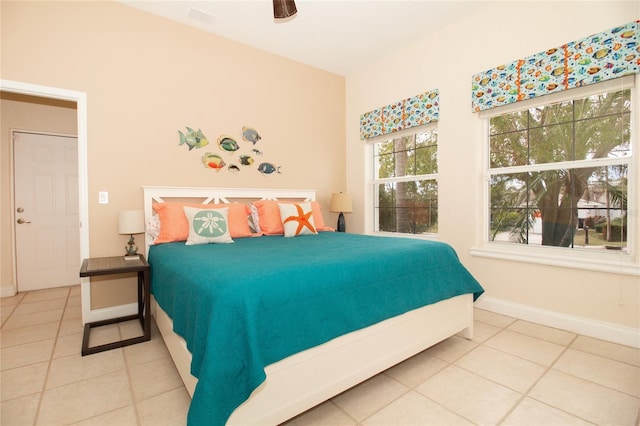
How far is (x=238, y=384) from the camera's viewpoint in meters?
1.23

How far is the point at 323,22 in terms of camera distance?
3170mm

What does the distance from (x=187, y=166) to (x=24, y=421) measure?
2.27 metres

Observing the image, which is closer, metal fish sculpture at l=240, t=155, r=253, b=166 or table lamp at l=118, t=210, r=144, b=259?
table lamp at l=118, t=210, r=144, b=259

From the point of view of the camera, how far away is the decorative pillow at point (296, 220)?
3.06 meters

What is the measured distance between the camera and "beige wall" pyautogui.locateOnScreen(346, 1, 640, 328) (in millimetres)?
2305

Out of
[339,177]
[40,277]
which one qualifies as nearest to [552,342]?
[339,177]

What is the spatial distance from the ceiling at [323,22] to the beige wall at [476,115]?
0.21 m

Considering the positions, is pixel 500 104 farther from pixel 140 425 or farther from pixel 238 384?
pixel 140 425

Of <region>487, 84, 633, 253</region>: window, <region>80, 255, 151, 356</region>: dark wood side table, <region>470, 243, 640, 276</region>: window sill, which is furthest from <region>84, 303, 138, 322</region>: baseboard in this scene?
<region>487, 84, 633, 253</region>: window

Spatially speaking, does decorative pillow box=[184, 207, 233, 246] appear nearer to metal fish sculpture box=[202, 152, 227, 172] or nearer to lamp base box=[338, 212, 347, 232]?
metal fish sculpture box=[202, 152, 227, 172]

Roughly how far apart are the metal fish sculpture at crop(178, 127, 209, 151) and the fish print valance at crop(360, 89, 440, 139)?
2.04 metres

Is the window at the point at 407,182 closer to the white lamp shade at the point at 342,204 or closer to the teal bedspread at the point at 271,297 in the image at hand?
the white lamp shade at the point at 342,204

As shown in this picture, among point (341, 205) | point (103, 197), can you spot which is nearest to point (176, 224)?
point (103, 197)

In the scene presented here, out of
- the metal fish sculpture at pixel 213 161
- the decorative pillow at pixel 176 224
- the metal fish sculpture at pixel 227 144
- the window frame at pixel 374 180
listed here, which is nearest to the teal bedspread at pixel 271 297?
the decorative pillow at pixel 176 224
